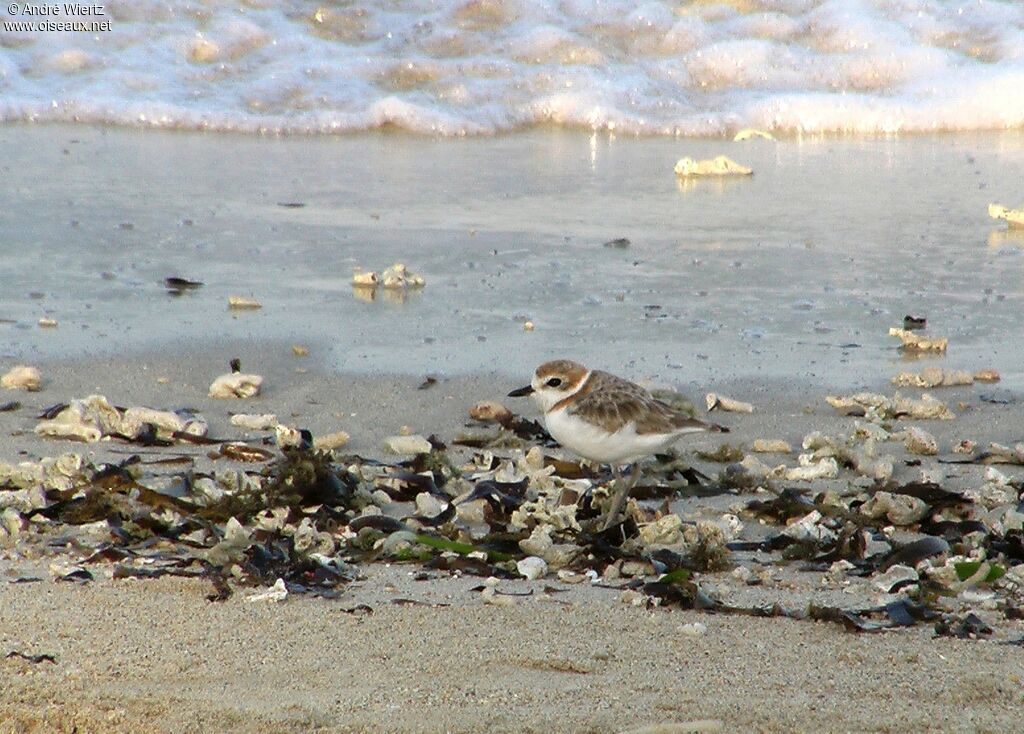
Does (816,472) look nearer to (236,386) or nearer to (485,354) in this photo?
(485,354)

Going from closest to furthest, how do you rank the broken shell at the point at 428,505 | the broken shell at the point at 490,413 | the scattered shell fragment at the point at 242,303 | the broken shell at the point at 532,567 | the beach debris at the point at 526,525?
the beach debris at the point at 526,525 → the broken shell at the point at 532,567 → the broken shell at the point at 428,505 → the broken shell at the point at 490,413 → the scattered shell fragment at the point at 242,303

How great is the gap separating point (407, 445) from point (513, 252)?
8.89 ft

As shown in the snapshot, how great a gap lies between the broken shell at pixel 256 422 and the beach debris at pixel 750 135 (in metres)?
6.55

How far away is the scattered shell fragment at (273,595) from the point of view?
3113 mm

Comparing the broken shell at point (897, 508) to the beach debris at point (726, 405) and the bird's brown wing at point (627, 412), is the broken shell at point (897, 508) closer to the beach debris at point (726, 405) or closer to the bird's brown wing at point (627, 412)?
the bird's brown wing at point (627, 412)

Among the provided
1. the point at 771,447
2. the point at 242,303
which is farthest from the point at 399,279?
the point at 771,447

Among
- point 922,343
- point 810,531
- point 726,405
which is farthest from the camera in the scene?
point 922,343

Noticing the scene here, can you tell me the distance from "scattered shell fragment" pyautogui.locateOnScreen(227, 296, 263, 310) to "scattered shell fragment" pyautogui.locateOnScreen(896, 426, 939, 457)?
2.93 meters

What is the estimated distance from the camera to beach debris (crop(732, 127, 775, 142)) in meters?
10.6

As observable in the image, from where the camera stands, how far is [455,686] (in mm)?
2580

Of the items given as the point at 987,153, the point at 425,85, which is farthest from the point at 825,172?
the point at 425,85

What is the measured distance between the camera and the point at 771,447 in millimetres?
4664

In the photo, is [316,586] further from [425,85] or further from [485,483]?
[425,85]

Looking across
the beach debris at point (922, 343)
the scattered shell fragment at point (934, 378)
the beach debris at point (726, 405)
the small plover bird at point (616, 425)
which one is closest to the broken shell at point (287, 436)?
the small plover bird at point (616, 425)
